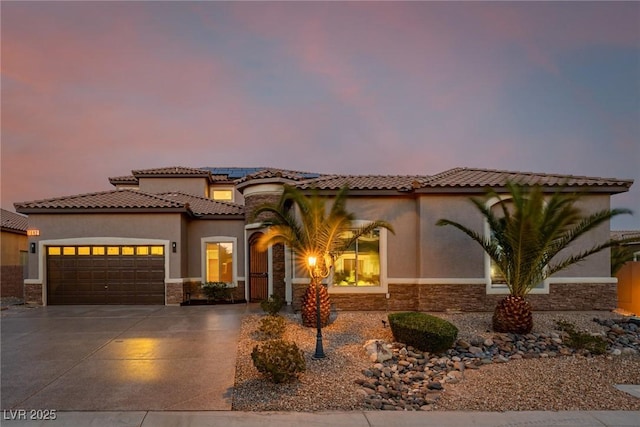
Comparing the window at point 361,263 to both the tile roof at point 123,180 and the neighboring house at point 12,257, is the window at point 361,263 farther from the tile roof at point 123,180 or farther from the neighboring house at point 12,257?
the neighboring house at point 12,257

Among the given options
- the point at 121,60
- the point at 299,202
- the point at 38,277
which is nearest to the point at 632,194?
the point at 299,202

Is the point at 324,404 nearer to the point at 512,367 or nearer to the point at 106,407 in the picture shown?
the point at 106,407

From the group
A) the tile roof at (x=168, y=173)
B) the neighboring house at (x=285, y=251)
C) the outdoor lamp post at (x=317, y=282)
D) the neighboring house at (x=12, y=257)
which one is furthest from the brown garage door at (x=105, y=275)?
the outdoor lamp post at (x=317, y=282)

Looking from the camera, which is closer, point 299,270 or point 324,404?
point 324,404

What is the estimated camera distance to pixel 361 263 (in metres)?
12.5

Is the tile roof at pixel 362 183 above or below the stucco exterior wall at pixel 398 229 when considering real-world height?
above

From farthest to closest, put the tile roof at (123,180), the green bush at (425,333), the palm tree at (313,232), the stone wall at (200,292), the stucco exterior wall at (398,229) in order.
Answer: the tile roof at (123,180) < the stone wall at (200,292) < the stucco exterior wall at (398,229) < the palm tree at (313,232) < the green bush at (425,333)

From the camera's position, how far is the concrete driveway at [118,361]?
19.4 ft

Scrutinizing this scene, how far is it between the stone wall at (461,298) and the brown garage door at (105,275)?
676 cm

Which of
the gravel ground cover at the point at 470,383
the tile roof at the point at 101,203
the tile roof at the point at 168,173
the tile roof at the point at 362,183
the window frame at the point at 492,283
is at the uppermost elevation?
the tile roof at the point at 168,173

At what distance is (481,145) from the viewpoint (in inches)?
1308

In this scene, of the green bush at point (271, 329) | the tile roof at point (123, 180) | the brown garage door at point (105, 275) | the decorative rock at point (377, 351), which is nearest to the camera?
the decorative rock at point (377, 351)

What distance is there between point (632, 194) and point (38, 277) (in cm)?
2147

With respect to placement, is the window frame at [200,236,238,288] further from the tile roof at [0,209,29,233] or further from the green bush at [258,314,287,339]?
the tile roof at [0,209,29,233]
